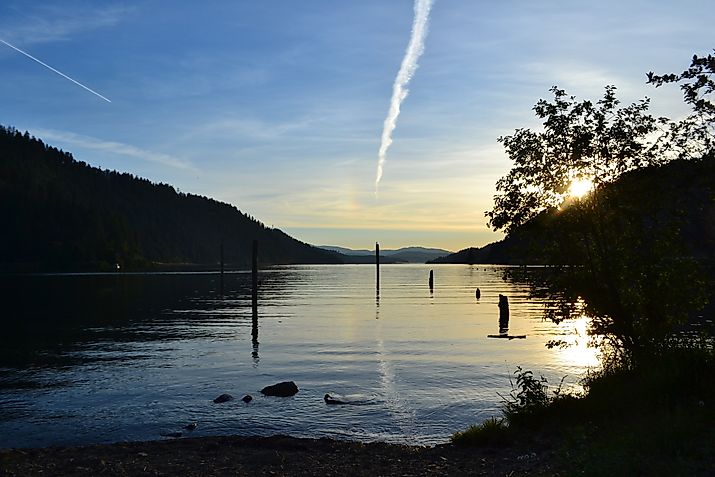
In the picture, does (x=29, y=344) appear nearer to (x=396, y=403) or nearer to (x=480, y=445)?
(x=396, y=403)

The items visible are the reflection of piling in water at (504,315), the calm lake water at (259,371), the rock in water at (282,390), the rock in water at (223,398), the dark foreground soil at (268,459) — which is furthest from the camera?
the reflection of piling in water at (504,315)

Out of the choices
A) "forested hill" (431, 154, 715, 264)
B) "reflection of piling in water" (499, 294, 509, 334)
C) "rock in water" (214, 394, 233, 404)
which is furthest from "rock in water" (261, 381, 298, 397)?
"reflection of piling in water" (499, 294, 509, 334)

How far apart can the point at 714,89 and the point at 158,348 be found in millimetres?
33257

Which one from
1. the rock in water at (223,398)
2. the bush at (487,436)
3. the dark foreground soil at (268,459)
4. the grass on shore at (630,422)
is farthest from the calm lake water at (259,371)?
the grass on shore at (630,422)

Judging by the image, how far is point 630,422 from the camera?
43.2 feet

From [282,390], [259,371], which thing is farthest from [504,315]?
[282,390]

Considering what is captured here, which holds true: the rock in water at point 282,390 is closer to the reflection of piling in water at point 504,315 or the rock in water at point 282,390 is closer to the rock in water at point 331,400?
the rock in water at point 331,400

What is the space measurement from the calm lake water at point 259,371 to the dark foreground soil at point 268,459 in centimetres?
184

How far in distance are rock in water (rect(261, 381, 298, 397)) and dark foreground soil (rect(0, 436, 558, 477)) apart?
262 inches

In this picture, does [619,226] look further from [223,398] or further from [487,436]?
[223,398]

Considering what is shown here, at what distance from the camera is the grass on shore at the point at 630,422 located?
33.8ft

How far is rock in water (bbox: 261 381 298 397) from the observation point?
77.4ft

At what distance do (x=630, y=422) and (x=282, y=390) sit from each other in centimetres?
1389

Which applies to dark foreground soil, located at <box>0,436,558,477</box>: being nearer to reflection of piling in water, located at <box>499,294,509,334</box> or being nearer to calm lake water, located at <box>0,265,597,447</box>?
calm lake water, located at <box>0,265,597,447</box>
